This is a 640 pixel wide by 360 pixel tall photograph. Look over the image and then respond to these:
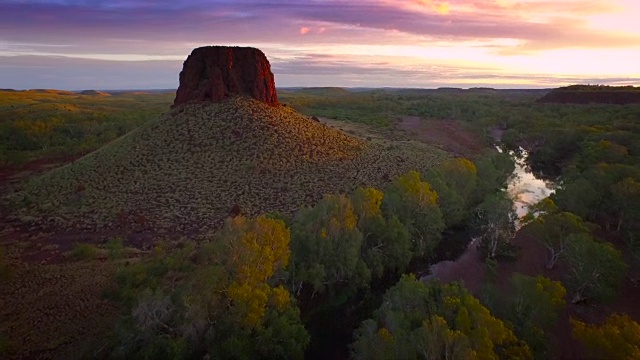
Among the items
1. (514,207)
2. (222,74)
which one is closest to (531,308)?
(514,207)

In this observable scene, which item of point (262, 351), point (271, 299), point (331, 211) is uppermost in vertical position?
point (331, 211)

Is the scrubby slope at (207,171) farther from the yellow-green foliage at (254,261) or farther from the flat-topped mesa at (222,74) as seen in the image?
the yellow-green foliage at (254,261)

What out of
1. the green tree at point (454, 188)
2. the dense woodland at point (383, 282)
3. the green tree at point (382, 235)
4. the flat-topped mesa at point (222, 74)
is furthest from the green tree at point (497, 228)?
the flat-topped mesa at point (222, 74)

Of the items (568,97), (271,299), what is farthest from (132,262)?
(568,97)

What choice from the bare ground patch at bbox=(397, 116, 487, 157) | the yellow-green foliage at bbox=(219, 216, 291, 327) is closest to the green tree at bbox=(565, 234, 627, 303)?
the yellow-green foliage at bbox=(219, 216, 291, 327)

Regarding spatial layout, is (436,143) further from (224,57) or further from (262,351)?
(262,351)

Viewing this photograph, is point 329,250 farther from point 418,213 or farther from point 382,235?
point 418,213
